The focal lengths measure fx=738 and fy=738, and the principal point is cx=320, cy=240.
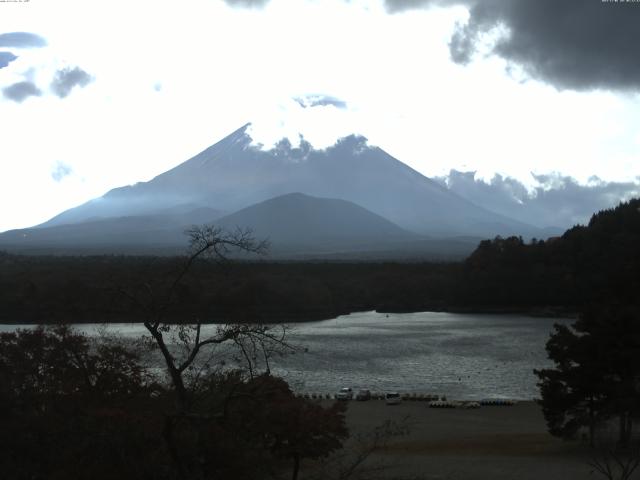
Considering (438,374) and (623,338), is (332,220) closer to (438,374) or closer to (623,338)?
(438,374)

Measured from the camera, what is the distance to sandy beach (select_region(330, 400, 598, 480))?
10.6m

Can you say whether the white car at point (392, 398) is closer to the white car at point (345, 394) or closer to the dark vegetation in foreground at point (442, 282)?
the white car at point (345, 394)

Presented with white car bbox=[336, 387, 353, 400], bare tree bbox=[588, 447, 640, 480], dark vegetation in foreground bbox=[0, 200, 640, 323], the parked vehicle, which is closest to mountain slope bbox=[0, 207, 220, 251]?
dark vegetation in foreground bbox=[0, 200, 640, 323]

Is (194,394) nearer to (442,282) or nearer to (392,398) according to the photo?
(392,398)

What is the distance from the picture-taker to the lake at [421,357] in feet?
67.5

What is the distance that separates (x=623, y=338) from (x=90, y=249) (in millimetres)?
89825

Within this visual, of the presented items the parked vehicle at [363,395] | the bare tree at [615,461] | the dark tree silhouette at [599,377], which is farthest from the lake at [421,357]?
the bare tree at [615,461]

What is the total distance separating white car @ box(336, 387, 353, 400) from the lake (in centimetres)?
70

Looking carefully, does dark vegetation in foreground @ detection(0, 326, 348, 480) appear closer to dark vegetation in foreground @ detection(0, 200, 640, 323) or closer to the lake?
the lake

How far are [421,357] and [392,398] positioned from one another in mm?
7940

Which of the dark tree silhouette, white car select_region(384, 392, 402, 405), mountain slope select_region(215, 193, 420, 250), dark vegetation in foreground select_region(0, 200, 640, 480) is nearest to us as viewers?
dark vegetation in foreground select_region(0, 200, 640, 480)

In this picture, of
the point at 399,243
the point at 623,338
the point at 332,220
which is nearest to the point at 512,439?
the point at 623,338

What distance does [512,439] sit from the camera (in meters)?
13.6

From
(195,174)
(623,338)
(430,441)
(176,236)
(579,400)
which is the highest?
(195,174)
